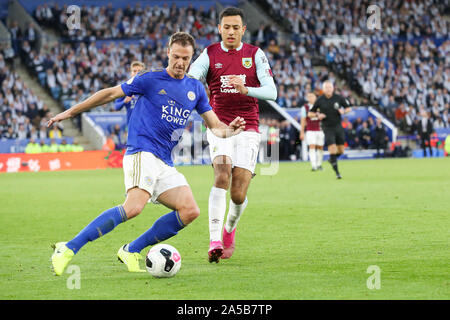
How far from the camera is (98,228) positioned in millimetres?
6523

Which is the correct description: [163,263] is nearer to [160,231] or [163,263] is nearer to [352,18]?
[160,231]

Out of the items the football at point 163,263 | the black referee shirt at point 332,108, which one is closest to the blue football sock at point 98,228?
the football at point 163,263

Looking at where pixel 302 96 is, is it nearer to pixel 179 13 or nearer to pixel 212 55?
pixel 179 13

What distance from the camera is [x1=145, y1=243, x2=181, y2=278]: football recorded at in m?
6.59

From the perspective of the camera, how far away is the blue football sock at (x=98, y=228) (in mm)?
6484

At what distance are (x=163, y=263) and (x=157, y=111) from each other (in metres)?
1.40

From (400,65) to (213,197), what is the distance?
3418cm

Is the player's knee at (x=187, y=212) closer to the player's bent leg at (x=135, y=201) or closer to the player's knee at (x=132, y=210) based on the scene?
the player's bent leg at (x=135, y=201)

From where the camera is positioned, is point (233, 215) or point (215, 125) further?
point (233, 215)

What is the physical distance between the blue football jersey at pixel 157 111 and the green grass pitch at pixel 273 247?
1.16m

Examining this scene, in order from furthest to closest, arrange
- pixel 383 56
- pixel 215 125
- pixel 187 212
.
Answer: pixel 383 56, pixel 215 125, pixel 187 212

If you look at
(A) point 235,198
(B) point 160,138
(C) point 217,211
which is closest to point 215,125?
(B) point 160,138

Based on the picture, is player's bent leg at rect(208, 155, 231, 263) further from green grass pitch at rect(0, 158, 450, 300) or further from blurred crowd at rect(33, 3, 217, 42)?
blurred crowd at rect(33, 3, 217, 42)

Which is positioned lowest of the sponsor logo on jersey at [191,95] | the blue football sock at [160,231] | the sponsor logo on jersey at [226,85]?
the blue football sock at [160,231]
